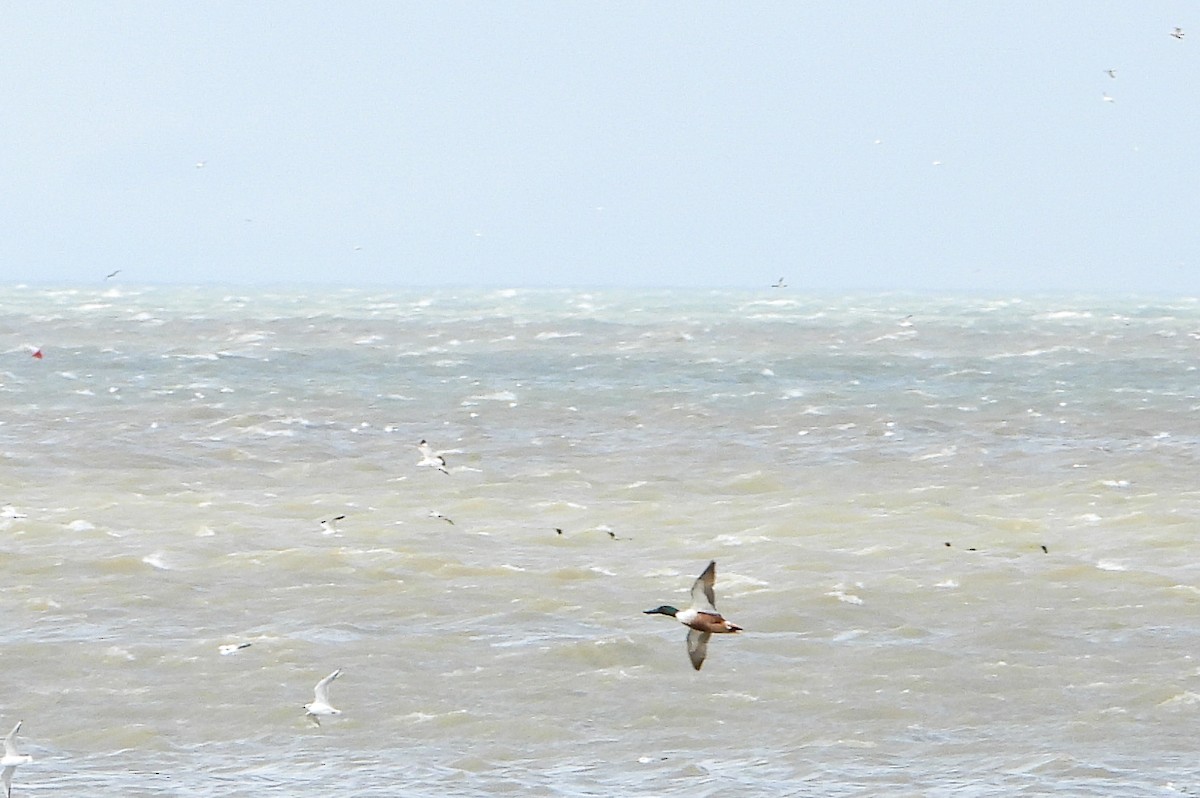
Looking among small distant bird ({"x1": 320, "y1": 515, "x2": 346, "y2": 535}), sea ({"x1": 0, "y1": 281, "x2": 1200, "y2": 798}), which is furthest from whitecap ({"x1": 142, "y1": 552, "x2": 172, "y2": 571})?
small distant bird ({"x1": 320, "y1": 515, "x2": 346, "y2": 535})

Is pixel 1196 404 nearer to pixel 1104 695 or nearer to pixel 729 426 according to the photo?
pixel 729 426

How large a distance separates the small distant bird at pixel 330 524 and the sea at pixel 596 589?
1.56ft

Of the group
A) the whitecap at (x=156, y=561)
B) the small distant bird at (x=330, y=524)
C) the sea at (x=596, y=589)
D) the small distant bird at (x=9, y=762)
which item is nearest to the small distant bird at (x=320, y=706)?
the sea at (x=596, y=589)

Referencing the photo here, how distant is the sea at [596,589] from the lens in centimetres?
1805

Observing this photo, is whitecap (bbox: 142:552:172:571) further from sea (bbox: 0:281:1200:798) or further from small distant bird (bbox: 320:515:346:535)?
small distant bird (bbox: 320:515:346:535)

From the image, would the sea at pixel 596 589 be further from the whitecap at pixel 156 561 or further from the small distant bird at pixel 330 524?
the small distant bird at pixel 330 524

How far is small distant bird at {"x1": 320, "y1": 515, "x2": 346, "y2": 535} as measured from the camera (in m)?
29.1

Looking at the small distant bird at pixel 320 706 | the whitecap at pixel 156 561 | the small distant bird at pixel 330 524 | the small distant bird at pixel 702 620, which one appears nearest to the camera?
the small distant bird at pixel 702 620

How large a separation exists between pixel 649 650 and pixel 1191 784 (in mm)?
6949

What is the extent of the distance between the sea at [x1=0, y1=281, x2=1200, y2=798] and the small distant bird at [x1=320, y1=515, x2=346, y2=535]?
48cm

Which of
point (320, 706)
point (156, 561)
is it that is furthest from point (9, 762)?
point (156, 561)

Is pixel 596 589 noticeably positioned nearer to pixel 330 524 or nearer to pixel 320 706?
pixel 330 524

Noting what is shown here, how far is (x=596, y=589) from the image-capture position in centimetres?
2531

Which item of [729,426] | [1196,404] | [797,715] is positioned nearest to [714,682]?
[797,715]
